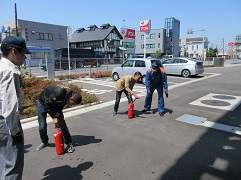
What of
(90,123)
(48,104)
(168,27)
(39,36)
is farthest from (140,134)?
(168,27)

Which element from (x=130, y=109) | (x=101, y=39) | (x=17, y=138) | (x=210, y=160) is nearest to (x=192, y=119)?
(x=130, y=109)

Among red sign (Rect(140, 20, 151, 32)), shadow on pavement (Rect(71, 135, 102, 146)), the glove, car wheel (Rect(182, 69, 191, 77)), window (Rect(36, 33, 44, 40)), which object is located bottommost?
shadow on pavement (Rect(71, 135, 102, 146))

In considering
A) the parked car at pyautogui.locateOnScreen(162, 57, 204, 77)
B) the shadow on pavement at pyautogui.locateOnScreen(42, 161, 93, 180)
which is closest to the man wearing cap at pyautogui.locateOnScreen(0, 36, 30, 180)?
the shadow on pavement at pyautogui.locateOnScreen(42, 161, 93, 180)

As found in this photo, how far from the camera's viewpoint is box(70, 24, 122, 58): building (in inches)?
2124

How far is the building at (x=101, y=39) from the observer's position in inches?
2124

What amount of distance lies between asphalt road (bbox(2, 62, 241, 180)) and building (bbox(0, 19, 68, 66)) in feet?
111

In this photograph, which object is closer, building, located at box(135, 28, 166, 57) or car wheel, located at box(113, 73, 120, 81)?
car wheel, located at box(113, 73, 120, 81)

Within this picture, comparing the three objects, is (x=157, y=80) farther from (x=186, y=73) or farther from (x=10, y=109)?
(x=186, y=73)

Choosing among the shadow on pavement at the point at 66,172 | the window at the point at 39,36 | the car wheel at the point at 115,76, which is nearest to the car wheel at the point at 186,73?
the car wheel at the point at 115,76

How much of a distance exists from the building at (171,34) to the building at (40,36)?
41.2m

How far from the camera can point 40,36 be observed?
1535 inches

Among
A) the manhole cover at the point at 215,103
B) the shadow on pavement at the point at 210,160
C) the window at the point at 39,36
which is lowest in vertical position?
the shadow on pavement at the point at 210,160

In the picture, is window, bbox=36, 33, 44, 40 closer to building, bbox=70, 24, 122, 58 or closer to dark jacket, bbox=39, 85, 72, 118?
building, bbox=70, 24, 122, 58

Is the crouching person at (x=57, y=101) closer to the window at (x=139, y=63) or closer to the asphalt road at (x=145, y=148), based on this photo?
the asphalt road at (x=145, y=148)
